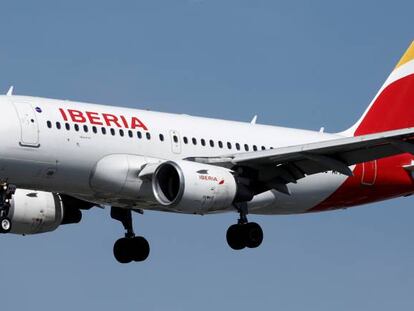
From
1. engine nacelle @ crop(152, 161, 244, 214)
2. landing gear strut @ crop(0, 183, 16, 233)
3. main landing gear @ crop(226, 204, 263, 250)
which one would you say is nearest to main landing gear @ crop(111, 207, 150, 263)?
main landing gear @ crop(226, 204, 263, 250)

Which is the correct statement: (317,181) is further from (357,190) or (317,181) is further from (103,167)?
(103,167)

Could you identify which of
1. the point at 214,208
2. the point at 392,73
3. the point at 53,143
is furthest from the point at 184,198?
the point at 392,73

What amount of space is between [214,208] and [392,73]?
1302 centimetres

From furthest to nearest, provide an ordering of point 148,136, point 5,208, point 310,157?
point 148,136, point 310,157, point 5,208

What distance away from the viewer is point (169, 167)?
136 ft

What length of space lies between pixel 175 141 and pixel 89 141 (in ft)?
10.1

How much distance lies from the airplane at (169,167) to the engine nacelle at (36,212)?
0.03 metres

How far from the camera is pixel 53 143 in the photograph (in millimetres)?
40281

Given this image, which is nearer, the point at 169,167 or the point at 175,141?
the point at 169,167

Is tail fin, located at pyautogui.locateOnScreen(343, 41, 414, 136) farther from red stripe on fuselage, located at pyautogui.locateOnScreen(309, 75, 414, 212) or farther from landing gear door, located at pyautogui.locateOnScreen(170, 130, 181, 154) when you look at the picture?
landing gear door, located at pyautogui.locateOnScreen(170, 130, 181, 154)

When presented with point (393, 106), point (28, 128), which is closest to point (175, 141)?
point (28, 128)

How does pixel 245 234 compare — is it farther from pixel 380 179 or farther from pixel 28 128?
pixel 28 128

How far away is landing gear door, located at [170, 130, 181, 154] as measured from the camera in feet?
140

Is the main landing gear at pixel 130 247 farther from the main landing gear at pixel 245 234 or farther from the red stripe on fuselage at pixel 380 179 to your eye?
the red stripe on fuselage at pixel 380 179
